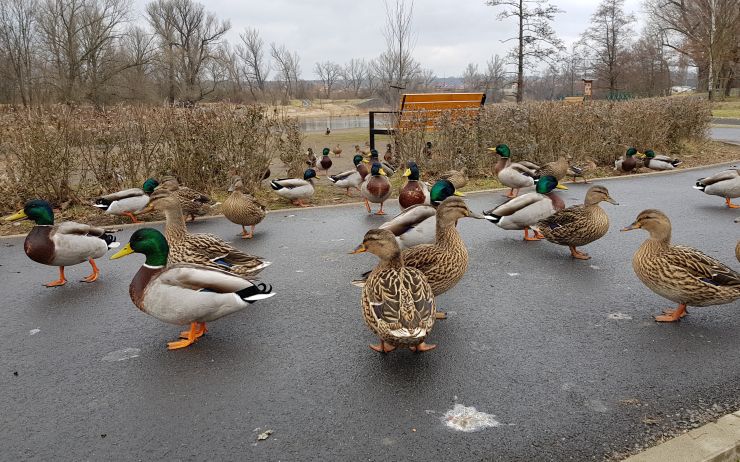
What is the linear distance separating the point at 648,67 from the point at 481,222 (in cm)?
6097

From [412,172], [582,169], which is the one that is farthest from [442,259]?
[582,169]

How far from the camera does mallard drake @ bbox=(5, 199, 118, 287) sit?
537 cm

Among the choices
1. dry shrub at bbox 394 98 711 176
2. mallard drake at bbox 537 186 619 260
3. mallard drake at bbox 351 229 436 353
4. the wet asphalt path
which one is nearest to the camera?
the wet asphalt path

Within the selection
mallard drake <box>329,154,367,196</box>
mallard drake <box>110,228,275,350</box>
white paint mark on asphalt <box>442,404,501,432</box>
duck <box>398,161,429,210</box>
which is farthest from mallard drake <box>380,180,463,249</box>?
mallard drake <box>329,154,367,196</box>

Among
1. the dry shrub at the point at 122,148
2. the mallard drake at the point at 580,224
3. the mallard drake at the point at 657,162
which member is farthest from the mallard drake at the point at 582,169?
the dry shrub at the point at 122,148

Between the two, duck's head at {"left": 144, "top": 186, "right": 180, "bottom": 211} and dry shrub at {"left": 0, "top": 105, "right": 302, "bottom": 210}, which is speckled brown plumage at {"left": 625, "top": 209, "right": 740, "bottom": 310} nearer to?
duck's head at {"left": 144, "top": 186, "right": 180, "bottom": 211}

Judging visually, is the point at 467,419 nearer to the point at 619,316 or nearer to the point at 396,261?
the point at 396,261

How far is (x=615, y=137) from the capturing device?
14203mm

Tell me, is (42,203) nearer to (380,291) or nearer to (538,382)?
(380,291)

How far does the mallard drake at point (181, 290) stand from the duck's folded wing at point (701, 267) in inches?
134

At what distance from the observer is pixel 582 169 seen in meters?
13.0

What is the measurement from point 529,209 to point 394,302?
13.1ft

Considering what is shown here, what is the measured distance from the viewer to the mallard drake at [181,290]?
3922mm

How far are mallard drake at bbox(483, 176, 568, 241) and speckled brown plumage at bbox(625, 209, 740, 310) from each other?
242 centimetres
